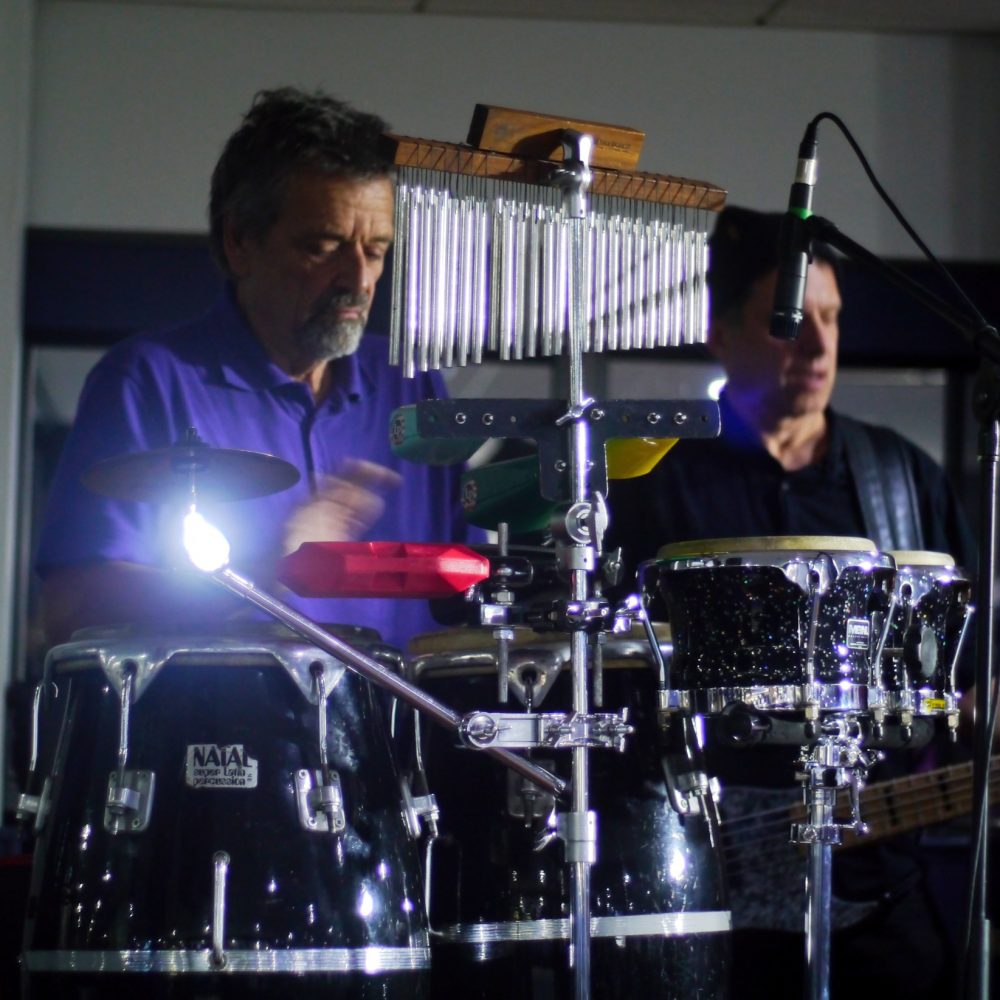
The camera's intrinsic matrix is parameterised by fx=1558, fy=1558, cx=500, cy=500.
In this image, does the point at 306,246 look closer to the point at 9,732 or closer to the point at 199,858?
the point at 199,858

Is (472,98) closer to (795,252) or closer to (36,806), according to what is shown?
(795,252)

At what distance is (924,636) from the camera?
2232 mm

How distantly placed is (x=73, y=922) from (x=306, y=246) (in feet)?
4.95

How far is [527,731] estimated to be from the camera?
75.9 inches

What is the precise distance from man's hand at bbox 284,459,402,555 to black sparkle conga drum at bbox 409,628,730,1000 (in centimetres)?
23

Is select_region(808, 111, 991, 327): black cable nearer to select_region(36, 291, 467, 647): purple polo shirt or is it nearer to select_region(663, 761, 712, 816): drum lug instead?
select_region(663, 761, 712, 816): drum lug

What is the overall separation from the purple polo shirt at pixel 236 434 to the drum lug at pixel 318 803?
0.59 metres

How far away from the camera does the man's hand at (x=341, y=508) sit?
2.41 metres

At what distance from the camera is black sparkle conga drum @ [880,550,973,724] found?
2.20 meters

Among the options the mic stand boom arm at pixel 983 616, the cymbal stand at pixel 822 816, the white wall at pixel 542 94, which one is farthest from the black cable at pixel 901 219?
the white wall at pixel 542 94

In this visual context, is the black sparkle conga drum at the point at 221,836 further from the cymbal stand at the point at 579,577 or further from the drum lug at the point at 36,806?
the cymbal stand at the point at 579,577

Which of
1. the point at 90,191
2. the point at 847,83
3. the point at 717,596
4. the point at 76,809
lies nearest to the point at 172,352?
the point at 76,809

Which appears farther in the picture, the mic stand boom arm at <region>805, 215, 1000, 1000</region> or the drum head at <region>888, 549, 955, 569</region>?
the drum head at <region>888, 549, 955, 569</region>

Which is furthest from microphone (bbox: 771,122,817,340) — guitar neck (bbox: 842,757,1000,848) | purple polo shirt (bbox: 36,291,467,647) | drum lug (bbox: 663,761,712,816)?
guitar neck (bbox: 842,757,1000,848)
